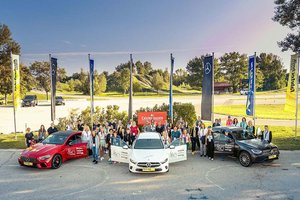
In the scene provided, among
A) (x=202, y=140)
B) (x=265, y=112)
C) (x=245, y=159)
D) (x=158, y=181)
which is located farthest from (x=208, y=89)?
(x=265, y=112)

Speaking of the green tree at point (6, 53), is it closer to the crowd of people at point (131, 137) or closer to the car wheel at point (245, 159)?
the crowd of people at point (131, 137)

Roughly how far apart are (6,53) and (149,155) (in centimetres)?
4941

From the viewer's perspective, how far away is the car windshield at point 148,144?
1210cm

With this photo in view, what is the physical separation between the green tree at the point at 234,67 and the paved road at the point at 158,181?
7331 centimetres

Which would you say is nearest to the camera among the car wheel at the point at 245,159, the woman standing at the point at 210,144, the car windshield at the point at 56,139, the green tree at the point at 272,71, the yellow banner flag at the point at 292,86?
the car wheel at the point at 245,159

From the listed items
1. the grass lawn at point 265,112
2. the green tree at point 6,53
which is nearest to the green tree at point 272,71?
the grass lawn at point 265,112

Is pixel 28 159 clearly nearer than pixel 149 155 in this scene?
No

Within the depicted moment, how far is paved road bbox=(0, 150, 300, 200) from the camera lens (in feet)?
30.2

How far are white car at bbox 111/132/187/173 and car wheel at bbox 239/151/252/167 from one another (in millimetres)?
2572

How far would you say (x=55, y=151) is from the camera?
12547mm

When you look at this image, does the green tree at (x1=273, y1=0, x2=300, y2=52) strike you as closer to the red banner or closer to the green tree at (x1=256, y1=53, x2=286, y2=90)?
the red banner

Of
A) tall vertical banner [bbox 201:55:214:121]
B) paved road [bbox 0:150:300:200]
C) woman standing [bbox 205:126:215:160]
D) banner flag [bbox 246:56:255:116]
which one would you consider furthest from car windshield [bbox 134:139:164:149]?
banner flag [bbox 246:56:255:116]

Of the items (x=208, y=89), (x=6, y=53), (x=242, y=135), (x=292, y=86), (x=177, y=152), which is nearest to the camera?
(x=177, y=152)

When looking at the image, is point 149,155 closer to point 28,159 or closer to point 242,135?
point 242,135
